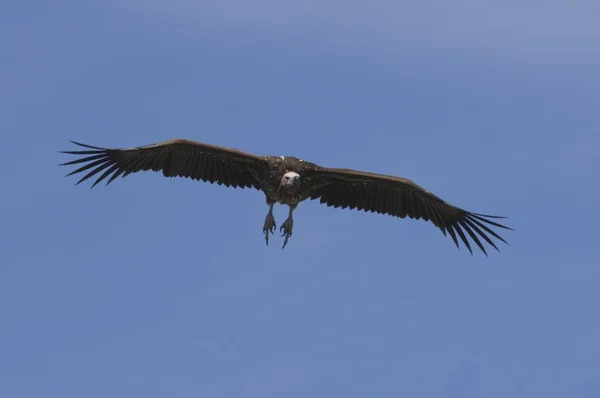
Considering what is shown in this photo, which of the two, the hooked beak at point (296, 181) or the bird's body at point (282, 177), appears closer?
the hooked beak at point (296, 181)

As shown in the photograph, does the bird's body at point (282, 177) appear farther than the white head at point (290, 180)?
Yes

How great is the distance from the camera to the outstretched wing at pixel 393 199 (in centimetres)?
2898

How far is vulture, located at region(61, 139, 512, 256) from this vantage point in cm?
2795

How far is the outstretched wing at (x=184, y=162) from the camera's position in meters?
27.8

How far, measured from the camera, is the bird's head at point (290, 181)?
28.0m

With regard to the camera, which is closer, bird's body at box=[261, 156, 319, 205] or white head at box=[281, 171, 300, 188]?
white head at box=[281, 171, 300, 188]

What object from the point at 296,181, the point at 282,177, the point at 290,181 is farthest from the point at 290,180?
the point at 282,177

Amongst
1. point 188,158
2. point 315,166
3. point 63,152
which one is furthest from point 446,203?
point 63,152

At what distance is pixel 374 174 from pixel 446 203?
1559mm

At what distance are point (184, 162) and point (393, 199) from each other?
4.18 metres

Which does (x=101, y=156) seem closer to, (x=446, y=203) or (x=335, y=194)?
(x=335, y=194)

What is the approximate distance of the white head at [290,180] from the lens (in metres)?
28.0

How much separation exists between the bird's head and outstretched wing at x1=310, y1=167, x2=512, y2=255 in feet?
2.49

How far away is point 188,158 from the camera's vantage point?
93.0ft
